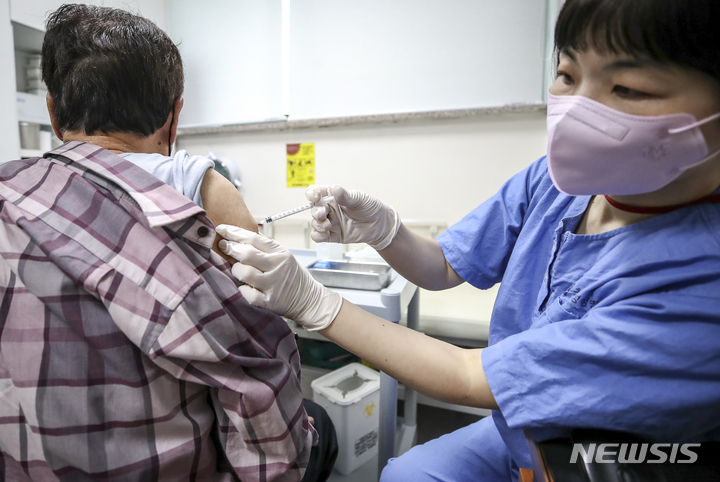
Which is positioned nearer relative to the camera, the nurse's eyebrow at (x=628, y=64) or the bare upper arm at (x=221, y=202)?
the nurse's eyebrow at (x=628, y=64)

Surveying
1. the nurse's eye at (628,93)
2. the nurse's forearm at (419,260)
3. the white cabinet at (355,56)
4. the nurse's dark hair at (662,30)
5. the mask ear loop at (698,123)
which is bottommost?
the nurse's forearm at (419,260)

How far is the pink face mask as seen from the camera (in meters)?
0.50

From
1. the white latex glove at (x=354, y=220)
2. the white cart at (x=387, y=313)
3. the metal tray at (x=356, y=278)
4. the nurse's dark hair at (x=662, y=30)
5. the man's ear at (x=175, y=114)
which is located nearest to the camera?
the nurse's dark hair at (x=662, y=30)

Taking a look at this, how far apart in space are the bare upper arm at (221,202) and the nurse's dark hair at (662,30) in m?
0.68

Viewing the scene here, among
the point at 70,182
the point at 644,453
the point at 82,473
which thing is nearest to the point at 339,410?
the point at 82,473

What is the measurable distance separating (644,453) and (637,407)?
0.06 meters

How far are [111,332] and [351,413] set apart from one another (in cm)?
112

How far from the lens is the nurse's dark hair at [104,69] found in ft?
2.23

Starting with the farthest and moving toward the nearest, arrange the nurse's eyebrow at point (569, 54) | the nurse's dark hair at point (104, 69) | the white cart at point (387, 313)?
the white cart at point (387, 313) < the nurse's dark hair at point (104, 69) < the nurse's eyebrow at point (569, 54)

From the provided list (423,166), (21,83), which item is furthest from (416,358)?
(21,83)

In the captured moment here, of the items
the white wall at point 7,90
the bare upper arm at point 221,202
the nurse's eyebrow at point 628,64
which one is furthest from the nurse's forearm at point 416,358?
the white wall at point 7,90

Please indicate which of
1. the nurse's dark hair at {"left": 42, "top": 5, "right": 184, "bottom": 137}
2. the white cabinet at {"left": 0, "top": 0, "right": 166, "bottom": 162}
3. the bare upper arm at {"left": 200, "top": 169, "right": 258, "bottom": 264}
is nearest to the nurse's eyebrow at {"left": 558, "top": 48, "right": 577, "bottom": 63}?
the bare upper arm at {"left": 200, "top": 169, "right": 258, "bottom": 264}

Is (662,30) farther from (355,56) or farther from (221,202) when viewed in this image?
(355,56)

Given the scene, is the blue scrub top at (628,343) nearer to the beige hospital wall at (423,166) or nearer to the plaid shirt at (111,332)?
the plaid shirt at (111,332)
